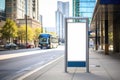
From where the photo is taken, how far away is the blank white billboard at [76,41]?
1702 cm

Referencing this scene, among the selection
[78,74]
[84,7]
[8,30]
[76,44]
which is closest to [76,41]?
[76,44]

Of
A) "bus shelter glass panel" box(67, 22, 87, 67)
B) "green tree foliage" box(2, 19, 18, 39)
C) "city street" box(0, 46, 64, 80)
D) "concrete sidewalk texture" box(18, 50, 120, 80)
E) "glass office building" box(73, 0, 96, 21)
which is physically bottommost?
"city street" box(0, 46, 64, 80)

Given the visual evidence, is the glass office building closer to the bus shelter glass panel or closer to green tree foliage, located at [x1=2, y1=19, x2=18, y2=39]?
green tree foliage, located at [x1=2, y1=19, x2=18, y2=39]

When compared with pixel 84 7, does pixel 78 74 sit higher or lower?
lower

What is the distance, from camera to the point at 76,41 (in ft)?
56.1

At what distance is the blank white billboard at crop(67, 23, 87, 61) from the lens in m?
17.0

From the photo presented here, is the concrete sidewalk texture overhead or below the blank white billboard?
below

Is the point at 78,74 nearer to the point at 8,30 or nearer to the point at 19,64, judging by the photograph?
the point at 19,64

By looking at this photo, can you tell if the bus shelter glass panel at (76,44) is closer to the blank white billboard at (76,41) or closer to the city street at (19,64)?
the blank white billboard at (76,41)

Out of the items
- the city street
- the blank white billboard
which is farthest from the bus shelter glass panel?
the city street

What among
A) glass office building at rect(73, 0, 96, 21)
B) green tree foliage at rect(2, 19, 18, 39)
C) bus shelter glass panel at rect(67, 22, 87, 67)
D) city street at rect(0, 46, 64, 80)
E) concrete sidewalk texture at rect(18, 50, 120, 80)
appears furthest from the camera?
glass office building at rect(73, 0, 96, 21)

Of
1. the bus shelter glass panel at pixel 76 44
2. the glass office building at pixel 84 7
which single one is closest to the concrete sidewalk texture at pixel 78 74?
the bus shelter glass panel at pixel 76 44

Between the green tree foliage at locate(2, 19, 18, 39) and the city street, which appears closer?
the city street

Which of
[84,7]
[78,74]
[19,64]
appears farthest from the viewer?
[84,7]
